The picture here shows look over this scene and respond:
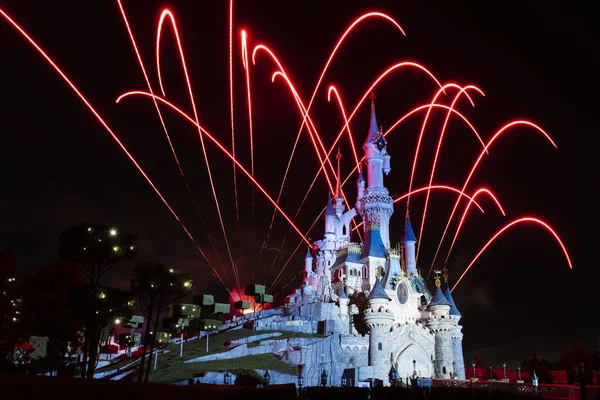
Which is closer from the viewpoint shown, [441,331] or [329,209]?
[441,331]

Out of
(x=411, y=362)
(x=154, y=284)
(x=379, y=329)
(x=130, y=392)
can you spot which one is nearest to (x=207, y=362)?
(x=154, y=284)

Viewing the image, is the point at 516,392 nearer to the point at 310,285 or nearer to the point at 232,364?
the point at 232,364

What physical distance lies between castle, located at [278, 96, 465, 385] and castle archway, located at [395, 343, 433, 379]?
0.08 ft

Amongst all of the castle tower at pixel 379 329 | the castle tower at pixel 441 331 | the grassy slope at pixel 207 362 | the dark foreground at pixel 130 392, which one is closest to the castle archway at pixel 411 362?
the castle tower at pixel 441 331

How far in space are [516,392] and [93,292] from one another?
3069cm

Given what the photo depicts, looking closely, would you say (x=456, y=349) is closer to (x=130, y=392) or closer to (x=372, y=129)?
(x=372, y=129)

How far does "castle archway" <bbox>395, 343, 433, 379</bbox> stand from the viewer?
2498 inches

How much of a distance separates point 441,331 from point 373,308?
10587 millimetres

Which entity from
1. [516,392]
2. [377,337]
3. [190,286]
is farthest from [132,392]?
[377,337]

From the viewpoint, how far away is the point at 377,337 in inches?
2474

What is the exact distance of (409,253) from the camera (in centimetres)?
8425

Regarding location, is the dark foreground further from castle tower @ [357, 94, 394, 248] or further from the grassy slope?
castle tower @ [357, 94, 394, 248]

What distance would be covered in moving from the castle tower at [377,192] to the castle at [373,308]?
18 centimetres

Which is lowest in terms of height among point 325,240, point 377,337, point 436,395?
point 436,395
